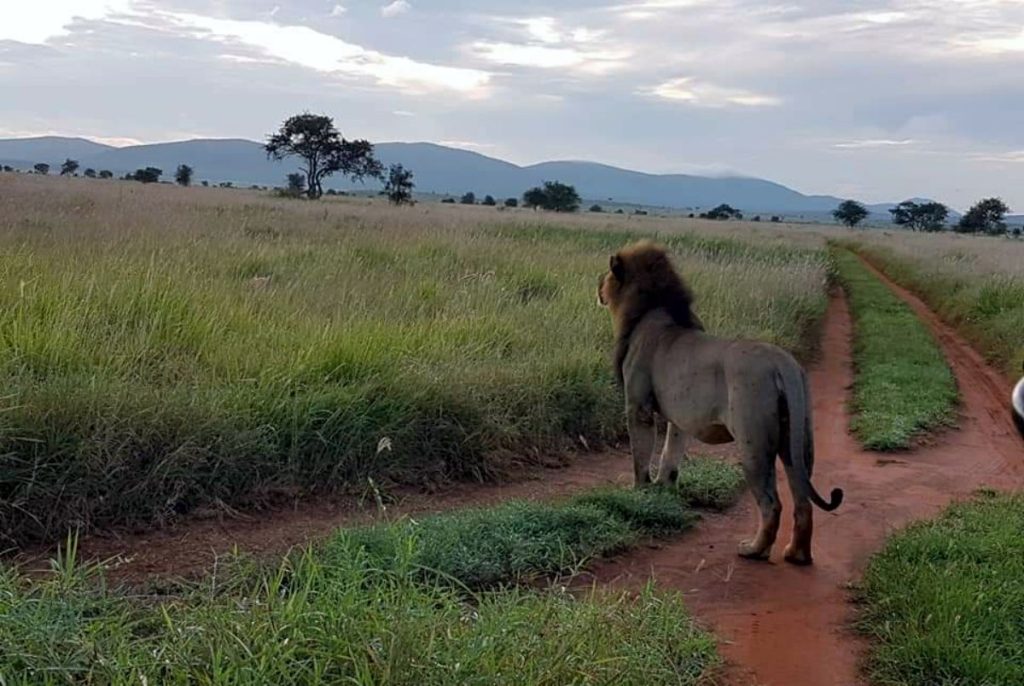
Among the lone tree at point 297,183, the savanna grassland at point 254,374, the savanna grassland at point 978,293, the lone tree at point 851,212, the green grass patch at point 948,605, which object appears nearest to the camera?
the green grass patch at point 948,605

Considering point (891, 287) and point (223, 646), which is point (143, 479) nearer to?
point (223, 646)

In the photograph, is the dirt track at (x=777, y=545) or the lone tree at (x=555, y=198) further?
the lone tree at (x=555, y=198)

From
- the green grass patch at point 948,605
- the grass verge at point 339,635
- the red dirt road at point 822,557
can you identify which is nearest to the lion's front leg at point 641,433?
the red dirt road at point 822,557

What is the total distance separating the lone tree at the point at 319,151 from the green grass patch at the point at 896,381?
44.1 metres

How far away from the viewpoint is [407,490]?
6301 mm

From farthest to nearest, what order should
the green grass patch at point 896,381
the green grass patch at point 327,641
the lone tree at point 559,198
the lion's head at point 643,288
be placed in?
the lone tree at point 559,198
the green grass patch at point 896,381
the lion's head at point 643,288
the green grass patch at point 327,641

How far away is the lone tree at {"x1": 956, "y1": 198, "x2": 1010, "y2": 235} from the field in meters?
67.8

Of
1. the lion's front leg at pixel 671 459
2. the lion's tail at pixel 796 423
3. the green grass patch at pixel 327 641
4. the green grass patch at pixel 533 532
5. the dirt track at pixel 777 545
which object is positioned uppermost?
the lion's tail at pixel 796 423

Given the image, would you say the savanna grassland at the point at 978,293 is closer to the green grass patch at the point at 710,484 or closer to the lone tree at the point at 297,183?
the green grass patch at the point at 710,484

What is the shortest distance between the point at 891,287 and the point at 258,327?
19393 millimetres

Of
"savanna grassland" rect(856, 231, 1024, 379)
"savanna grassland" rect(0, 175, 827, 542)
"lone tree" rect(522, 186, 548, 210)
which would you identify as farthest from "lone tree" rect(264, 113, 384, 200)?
"savanna grassland" rect(0, 175, 827, 542)

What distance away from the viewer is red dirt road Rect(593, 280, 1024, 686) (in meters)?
4.14

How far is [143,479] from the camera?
5.36 metres

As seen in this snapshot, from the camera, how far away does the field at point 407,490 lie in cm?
318
